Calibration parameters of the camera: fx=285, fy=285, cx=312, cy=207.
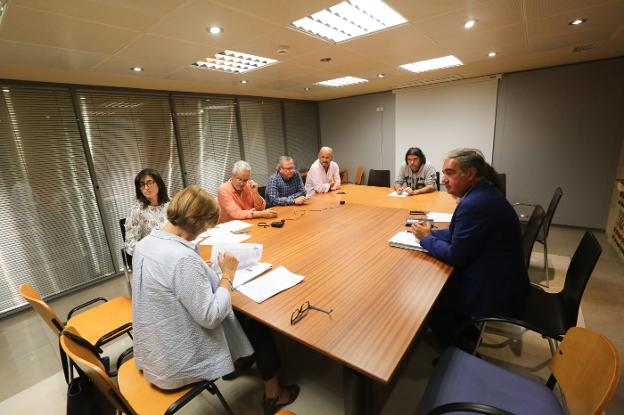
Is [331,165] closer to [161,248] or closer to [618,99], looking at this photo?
[161,248]

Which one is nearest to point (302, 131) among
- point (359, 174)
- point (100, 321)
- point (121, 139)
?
point (359, 174)

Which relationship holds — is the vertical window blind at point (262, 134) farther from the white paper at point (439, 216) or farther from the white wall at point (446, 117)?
the white paper at point (439, 216)

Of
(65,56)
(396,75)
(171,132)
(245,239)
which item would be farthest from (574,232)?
(65,56)

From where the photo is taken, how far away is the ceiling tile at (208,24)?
5.84 feet

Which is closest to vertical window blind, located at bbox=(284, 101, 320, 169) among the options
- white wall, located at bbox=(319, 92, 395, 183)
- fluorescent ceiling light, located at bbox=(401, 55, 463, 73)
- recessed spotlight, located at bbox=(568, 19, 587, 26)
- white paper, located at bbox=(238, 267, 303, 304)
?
white wall, located at bbox=(319, 92, 395, 183)

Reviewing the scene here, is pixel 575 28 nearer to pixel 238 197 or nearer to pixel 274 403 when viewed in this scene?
pixel 238 197

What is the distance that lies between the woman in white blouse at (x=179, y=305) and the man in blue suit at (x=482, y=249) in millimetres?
1141

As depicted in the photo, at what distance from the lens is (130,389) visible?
1262 mm

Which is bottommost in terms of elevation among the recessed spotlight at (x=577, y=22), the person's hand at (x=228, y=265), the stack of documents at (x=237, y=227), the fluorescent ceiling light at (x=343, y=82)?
the stack of documents at (x=237, y=227)

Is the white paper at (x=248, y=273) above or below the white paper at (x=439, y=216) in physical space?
below

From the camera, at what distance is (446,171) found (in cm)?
176

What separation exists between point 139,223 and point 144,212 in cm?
10

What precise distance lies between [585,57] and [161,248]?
515cm

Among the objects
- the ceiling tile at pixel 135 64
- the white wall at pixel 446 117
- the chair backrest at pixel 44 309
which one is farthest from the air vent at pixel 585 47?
the chair backrest at pixel 44 309
